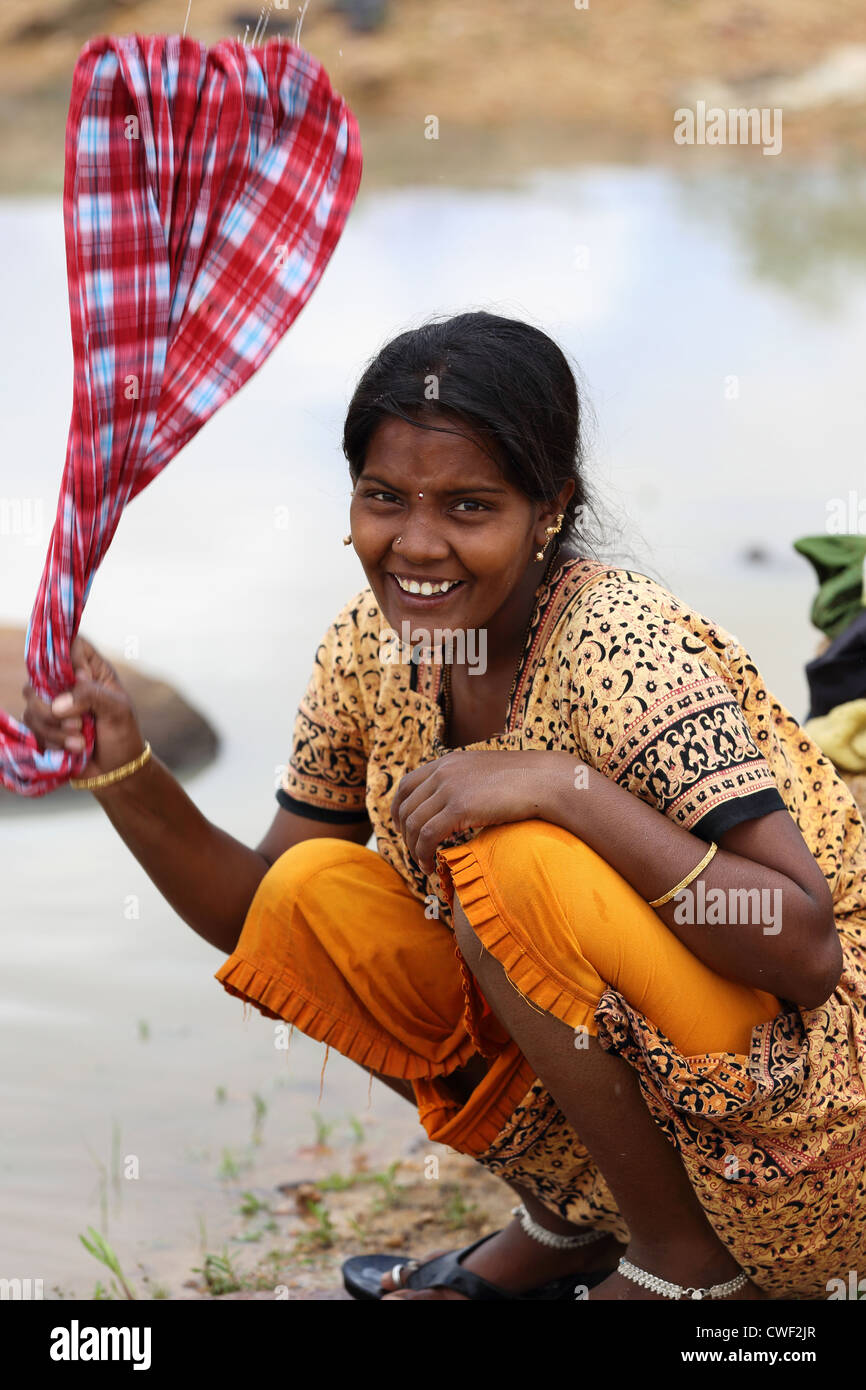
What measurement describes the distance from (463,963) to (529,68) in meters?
11.0

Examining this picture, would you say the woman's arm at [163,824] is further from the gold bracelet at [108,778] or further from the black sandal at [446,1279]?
the black sandal at [446,1279]

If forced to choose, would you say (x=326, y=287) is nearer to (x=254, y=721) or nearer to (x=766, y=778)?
(x=254, y=721)

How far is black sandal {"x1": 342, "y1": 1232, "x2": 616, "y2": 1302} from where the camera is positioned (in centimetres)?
229

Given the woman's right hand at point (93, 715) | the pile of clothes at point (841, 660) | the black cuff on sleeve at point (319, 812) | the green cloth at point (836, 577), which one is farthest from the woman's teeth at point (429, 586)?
the green cloth at point (836, 577)

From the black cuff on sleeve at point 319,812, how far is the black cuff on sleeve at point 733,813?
70cm

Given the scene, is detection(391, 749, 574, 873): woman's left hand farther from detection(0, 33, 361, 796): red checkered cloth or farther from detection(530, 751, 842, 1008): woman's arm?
detection(0, 33, 361, 796): red checkered cloth

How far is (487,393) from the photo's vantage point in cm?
199

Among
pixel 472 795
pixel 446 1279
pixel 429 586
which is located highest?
pixel 429 586

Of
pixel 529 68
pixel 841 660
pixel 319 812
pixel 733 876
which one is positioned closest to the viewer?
pixel 733 876

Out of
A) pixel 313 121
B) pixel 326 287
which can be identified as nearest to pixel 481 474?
pixel 313 121

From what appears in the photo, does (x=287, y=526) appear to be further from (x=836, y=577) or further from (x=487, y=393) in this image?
(x=487, y=393)

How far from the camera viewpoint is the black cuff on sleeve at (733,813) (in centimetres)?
186

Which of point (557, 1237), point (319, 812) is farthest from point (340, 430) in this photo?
point (557, 1237)
